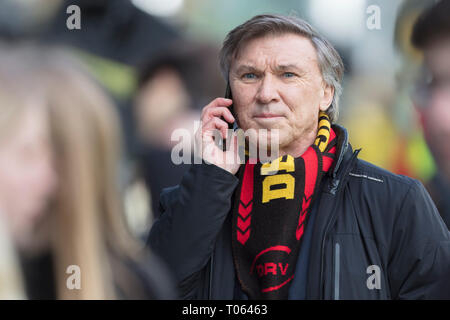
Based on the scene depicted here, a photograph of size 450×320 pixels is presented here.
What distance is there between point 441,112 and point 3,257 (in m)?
2.37

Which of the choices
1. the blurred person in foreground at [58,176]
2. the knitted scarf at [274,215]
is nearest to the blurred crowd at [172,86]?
the knitted scarf at [274,215]

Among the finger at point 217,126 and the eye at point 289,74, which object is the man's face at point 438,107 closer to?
the eye at point 289,74

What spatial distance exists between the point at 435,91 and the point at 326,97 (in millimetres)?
955

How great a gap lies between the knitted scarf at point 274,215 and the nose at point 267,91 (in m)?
0.24

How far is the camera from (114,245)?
1213 mm

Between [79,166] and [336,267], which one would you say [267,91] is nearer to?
[336,267]

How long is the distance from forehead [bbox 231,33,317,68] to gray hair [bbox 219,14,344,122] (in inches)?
0.8

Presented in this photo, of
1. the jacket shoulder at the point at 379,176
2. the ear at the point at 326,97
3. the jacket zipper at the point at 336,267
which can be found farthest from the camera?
the ear at the point at 326,97

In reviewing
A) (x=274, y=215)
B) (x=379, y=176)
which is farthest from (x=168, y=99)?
(x=379, y=176)

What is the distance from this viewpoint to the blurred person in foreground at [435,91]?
A: 2.67m

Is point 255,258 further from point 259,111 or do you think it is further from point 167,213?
point 259,111

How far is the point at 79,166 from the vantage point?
112 cm

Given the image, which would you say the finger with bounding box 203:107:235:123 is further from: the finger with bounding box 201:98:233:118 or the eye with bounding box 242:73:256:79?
the eye with bounding box 242:73:256:79

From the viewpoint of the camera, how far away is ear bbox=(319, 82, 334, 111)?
6.73 feet
